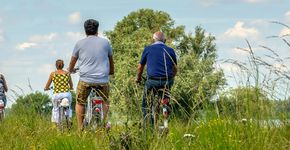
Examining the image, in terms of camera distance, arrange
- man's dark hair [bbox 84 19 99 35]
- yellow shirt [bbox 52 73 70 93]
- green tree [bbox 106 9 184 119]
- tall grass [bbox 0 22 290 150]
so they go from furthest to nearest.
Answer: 1. green tree [bbox 106 9 184 119]
2. yellow shirt [bbox 52 73 70 93]
3. man's dark hair [bbox 84 19 99 35]
4. tall grass [bbox 0 22 290 150]

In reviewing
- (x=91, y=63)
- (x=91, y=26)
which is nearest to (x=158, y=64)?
(x=91, y=63)

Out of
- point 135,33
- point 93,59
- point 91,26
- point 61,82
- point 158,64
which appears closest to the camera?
point 93,59

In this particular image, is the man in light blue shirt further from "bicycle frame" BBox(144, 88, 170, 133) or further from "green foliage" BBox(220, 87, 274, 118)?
"green foliage" BBox(220, 87, 274, 118)

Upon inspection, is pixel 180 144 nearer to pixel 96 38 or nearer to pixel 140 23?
pixel 96 38

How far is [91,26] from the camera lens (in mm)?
11008

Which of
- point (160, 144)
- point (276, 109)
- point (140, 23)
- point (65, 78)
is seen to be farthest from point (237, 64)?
point (140, 23)

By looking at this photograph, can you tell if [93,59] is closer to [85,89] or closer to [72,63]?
[85,89]

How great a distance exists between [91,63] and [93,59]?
0.24 ft

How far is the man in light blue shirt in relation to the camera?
35.3 ft

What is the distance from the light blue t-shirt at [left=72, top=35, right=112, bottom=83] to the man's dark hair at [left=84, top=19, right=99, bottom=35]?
0.33ft

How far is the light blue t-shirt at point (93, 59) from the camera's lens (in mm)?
10758

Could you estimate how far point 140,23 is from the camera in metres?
75.2

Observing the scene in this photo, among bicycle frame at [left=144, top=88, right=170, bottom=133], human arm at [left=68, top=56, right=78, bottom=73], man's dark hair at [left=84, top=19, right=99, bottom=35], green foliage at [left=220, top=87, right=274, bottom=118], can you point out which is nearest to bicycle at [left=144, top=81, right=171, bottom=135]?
bicycle frame at [left=144, top=88, right=170, bottom=133]

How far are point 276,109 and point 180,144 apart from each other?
922 millimetres
